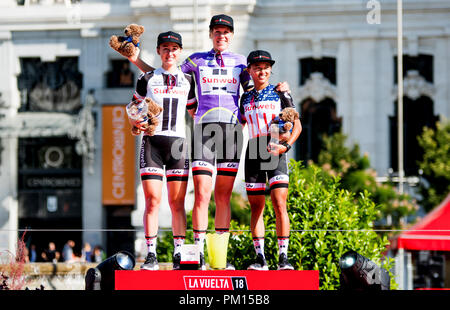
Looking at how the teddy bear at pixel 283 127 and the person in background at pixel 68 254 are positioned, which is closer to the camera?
the teddy bear at pixel 283 127

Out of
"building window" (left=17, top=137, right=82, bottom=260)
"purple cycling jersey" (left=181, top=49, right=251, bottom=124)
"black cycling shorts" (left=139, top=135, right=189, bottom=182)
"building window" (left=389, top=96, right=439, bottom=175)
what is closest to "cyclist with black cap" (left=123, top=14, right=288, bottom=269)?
"purple cycling jersey" (left=181, top=49, right=251, bottom=124)

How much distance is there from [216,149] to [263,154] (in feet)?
1.80

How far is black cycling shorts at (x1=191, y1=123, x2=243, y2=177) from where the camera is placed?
980 centimetres

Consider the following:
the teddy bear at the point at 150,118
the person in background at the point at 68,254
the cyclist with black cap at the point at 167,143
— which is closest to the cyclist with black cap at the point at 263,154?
the cyclist with black cap at the point at 167,143

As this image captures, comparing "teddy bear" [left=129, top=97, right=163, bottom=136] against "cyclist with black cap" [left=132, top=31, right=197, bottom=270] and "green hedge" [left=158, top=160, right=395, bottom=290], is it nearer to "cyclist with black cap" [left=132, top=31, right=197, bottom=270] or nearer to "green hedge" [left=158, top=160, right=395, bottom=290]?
"cyclist with black cap" [left=132, top=31, right=197, bottom=270]

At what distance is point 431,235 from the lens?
15469 mm

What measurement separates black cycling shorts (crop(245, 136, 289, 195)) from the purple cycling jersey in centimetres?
43

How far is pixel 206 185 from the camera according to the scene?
981 cm

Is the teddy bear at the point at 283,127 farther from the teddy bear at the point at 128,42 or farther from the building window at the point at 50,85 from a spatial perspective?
the building window at the point at 50,85

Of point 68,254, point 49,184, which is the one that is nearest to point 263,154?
point 68,254

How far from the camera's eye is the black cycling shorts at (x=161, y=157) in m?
9.82

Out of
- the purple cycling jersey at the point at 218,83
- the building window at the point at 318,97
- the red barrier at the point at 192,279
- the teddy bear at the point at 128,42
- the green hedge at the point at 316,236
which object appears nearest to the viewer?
the red barrier at the point at 192,279

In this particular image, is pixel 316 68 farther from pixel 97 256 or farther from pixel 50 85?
pixel 97 256

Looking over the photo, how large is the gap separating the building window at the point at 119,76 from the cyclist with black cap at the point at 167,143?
2619cm
